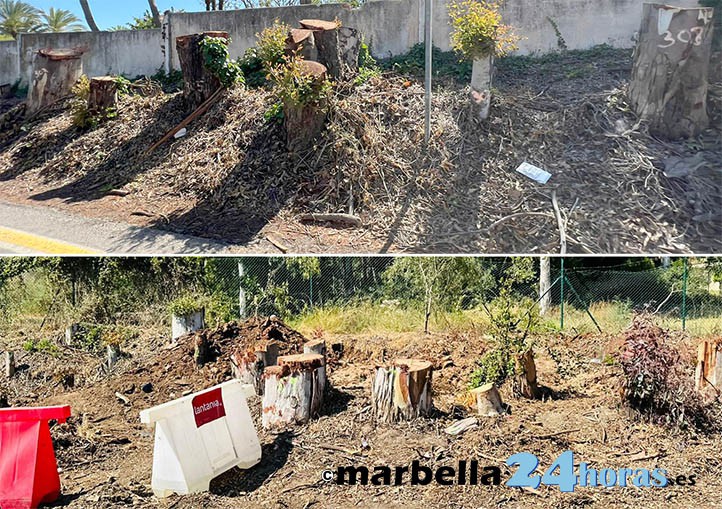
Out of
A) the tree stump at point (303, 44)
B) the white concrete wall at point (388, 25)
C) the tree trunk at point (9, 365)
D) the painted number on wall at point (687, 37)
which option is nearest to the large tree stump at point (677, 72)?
the painted number on wall at point (687, 37)

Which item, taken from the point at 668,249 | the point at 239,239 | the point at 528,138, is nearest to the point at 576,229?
the point at 668,249

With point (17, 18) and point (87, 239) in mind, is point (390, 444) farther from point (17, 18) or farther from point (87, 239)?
point (17, 18)

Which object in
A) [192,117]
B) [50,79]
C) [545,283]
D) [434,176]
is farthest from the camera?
[50,79]

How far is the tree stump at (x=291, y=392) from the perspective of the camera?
6066 millimetres

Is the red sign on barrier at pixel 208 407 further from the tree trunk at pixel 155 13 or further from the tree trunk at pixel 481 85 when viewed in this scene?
the tree trunk at pixel 155 13

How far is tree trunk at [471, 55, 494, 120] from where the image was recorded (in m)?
8.33

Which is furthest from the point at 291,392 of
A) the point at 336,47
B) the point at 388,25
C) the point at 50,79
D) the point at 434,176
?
the point at 50,79

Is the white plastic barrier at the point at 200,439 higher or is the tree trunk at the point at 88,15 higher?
the tree trunk at the point at 88,15

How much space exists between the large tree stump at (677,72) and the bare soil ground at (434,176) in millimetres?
205

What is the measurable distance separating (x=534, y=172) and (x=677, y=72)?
→ 217 centimetres

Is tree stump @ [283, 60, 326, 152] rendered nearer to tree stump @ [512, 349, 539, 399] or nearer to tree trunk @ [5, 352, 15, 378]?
tree stump @ [512, 349, 539, 399]

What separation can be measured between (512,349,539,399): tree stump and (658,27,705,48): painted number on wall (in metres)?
4.17

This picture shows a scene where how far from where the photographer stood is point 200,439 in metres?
5.09

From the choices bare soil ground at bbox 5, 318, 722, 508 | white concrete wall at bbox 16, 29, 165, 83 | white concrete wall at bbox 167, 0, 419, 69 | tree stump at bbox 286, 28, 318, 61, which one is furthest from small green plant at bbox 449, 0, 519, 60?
white concrete wall at bbox 16, 29, 165, 83
